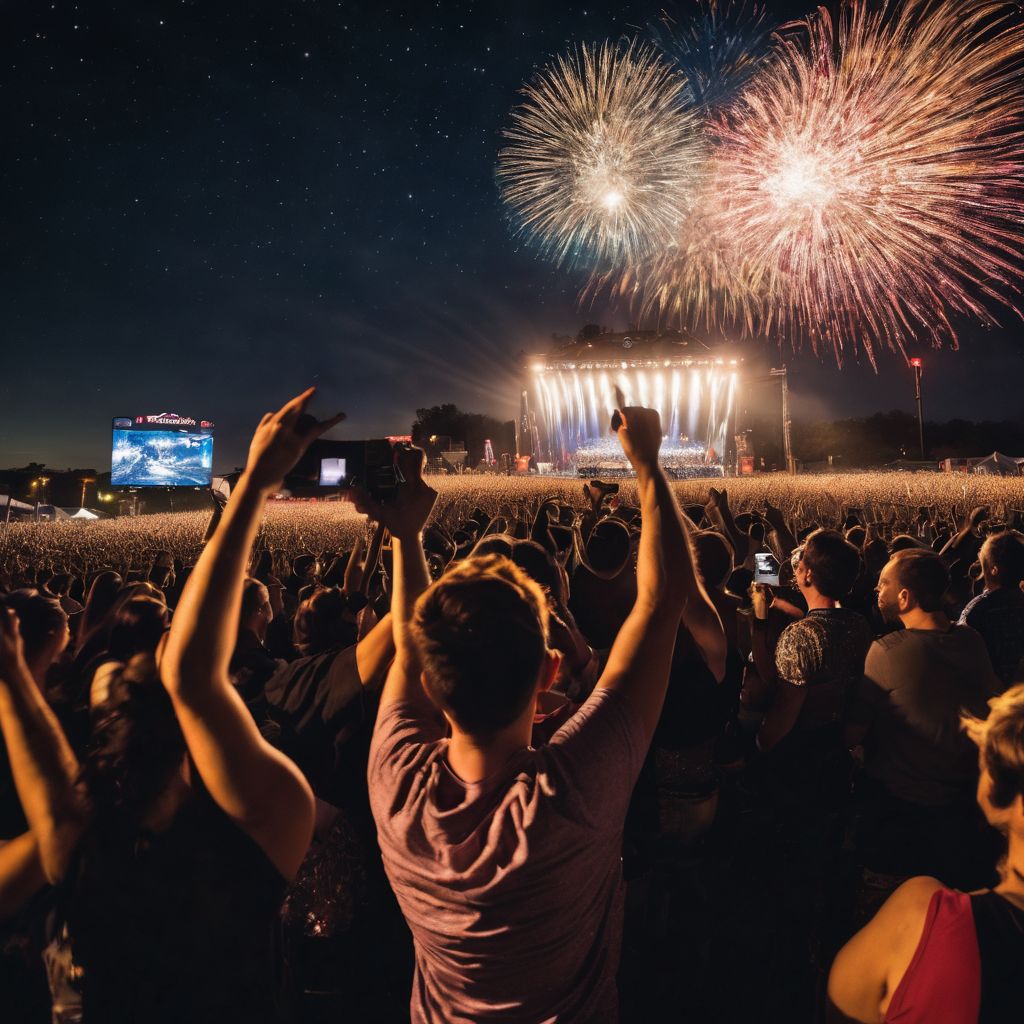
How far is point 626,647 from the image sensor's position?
4.83 feet

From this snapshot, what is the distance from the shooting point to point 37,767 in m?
1.41

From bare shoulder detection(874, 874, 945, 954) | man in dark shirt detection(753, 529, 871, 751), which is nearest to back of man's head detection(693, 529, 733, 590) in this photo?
man in dark shirt detection(753, 529, 871, 751)

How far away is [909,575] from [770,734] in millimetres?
865

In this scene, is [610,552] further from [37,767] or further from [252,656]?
[37,767]

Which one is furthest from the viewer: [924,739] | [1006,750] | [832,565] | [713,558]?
[713,558]

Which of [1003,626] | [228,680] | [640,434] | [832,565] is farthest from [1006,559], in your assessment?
[228,680]

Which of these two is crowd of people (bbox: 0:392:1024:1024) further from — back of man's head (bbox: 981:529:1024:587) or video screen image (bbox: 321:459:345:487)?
video screen image (bbox: 321:459:345:487)

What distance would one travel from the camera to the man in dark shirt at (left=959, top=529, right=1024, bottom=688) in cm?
333

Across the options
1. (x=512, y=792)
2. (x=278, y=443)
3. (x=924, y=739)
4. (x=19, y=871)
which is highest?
(x=278, y=443)

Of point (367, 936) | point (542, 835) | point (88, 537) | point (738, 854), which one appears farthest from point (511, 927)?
point (88, 537)

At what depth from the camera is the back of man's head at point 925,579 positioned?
2.59m

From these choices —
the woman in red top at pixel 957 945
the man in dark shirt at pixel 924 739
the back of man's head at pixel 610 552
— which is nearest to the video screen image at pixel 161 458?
the back of man's head at pixel 610 552

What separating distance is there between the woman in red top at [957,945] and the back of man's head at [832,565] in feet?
5.55

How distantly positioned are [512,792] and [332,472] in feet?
4.44
